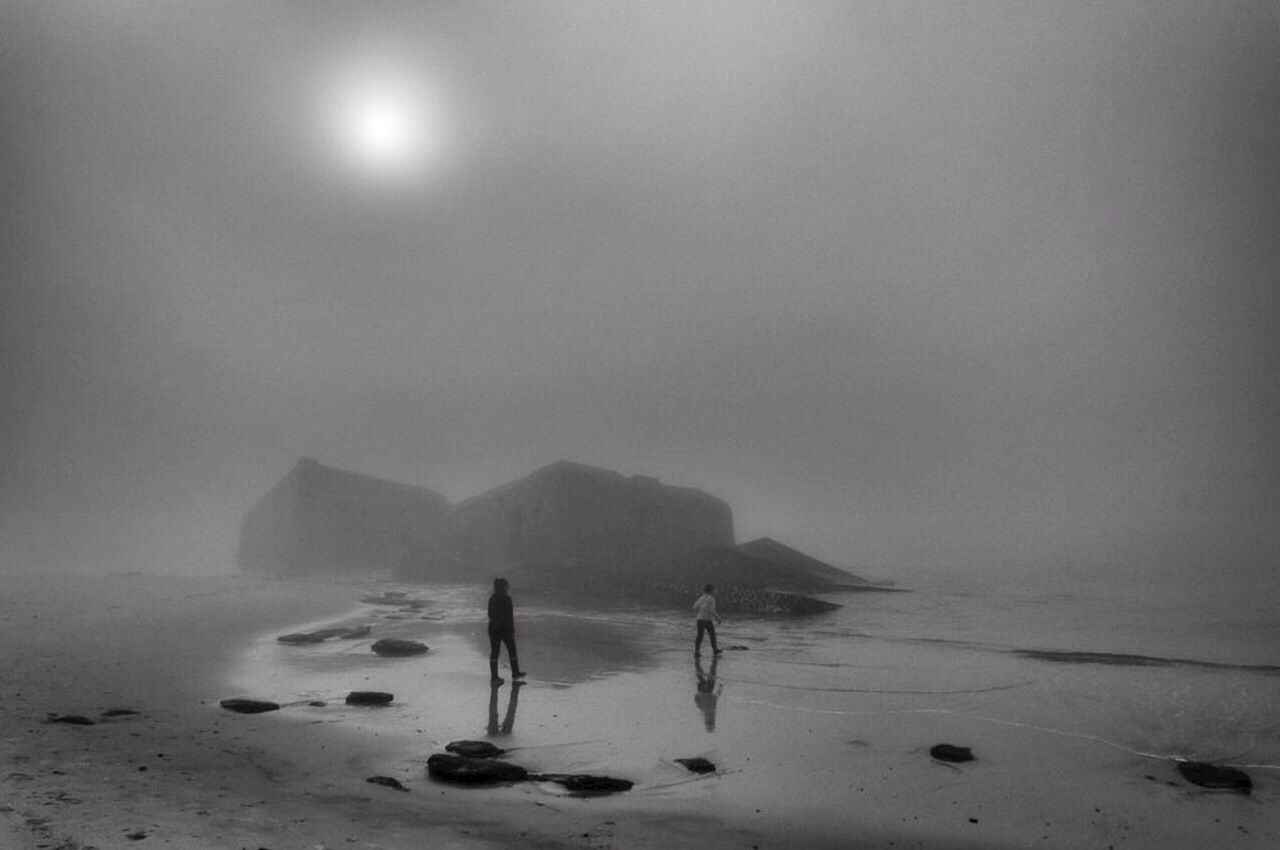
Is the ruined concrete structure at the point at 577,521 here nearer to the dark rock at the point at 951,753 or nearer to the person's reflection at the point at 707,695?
the person's reflection at the point at 707,695

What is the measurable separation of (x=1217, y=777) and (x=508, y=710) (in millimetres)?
10926

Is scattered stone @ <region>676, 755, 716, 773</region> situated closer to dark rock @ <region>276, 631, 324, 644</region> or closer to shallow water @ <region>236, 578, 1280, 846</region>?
shallow water @ <region>236, 578, 1280, 846</region>

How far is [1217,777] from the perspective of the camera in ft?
31.7

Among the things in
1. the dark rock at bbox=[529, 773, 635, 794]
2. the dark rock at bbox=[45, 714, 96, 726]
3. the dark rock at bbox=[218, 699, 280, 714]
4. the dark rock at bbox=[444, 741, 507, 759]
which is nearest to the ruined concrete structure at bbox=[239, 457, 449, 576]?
the dark rock at bbox=[218, 699, 280, 714]

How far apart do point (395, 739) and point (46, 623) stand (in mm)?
21644

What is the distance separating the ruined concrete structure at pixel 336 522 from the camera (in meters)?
80.0

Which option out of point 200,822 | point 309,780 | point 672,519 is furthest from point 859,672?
point 672,519

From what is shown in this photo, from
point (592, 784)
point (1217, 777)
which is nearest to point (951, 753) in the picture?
point (1217, 777)

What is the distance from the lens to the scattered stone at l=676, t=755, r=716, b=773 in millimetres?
9711

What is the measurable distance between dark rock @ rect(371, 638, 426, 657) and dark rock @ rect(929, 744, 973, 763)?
14353mm

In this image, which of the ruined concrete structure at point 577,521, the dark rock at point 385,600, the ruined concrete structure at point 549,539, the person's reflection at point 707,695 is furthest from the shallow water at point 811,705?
the ruined concrete structure at point 577,521

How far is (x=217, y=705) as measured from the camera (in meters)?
12.9

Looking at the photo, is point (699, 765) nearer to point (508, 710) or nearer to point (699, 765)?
point (699, 765)

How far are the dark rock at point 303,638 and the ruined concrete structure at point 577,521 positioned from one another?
3571 centimetres
